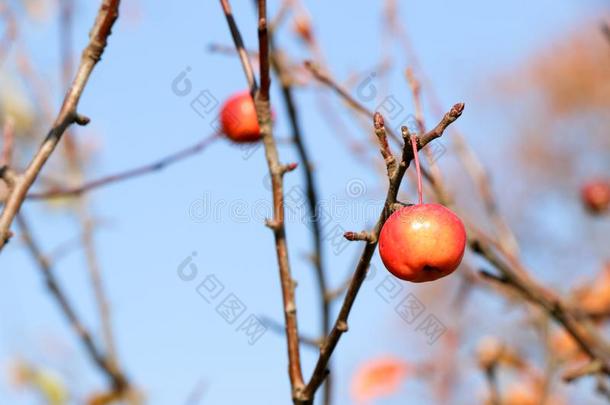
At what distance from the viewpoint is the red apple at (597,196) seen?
8.73 ft

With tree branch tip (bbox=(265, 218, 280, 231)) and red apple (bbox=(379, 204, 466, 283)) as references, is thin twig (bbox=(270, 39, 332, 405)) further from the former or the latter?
red apple (bbox=(379, 204, 466, 283))

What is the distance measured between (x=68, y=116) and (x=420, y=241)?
40 cm

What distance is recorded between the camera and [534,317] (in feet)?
5.90

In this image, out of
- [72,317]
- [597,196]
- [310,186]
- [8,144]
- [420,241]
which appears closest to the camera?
[420,241]

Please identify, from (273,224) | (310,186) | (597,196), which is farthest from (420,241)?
(597,196)

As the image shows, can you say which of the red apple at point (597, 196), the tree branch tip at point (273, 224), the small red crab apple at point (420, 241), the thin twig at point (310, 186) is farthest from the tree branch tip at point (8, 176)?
the red apple at point (597, 196)

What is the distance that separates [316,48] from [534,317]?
31.5 inches

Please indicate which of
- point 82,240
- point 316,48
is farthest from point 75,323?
point 316,48

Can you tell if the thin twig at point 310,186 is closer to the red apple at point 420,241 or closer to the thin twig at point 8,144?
the thin twig at point 8,144

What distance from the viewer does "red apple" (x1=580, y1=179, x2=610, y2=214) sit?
2660 millimetres

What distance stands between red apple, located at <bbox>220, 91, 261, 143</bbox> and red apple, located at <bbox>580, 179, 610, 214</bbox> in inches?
67.9

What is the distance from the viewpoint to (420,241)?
27.3 inches

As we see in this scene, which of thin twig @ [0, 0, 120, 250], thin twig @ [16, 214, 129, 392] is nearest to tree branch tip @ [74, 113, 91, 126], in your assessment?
thin twig @ [0, 0, 120, 250]

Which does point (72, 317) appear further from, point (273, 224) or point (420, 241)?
point (420, 241)
